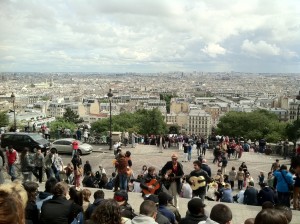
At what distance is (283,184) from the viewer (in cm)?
977

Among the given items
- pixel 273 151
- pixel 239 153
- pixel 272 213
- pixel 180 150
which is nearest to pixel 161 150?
pixel 180 150

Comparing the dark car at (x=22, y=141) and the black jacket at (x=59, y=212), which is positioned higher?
the black jacket at (x=59, y=212)

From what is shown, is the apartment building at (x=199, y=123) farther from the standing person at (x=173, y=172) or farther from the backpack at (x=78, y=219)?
the backpack at (x=78, y=219)

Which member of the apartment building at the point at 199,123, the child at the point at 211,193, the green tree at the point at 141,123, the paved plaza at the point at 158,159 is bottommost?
the apartment building at the point at 199,123

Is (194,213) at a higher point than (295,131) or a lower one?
higher

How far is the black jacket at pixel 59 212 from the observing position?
19.2 ft

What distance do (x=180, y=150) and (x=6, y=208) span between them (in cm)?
2109

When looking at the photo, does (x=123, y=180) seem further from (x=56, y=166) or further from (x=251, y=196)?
(x=251, y=196)

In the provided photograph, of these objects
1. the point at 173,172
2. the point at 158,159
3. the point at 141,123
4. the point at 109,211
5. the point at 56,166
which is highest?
the point at 109,211

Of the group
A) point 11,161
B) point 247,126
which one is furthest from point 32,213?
point 247,126

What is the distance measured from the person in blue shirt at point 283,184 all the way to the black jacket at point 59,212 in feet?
18.4

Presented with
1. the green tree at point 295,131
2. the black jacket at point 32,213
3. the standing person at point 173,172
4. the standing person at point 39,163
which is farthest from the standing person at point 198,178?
the green tree at point 295,131

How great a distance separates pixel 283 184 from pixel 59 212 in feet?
19.4

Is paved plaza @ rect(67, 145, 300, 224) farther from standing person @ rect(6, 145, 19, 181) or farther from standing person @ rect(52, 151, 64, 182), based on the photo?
standing person @ rect(6, 145, 19, 181)
